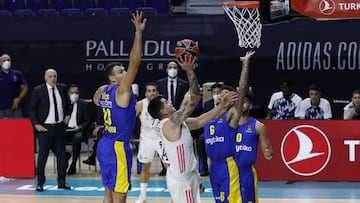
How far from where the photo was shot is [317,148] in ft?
45.2

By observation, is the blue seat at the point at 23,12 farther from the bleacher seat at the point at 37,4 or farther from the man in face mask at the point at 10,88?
the man in face mask at the point at 10,88

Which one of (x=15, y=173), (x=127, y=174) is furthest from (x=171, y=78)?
(x=127, y=174)

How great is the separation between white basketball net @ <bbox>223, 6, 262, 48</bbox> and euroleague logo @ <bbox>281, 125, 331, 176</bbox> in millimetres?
2960

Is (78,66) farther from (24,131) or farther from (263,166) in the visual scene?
(263,166)

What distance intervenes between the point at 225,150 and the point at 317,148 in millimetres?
5630

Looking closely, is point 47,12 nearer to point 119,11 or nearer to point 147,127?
point 119,11

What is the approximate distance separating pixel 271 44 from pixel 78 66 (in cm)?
402

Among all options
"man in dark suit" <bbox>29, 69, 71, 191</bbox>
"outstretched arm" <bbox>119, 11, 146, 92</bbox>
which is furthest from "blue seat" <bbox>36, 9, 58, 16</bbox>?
"outstretched arm" <bbox>119, 11, 146, 92</bbox>

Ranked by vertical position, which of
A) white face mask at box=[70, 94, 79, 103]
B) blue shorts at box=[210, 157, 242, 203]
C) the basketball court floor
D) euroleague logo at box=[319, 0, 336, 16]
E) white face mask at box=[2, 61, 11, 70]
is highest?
euroleague logo at box=[319, 0, 336, 16]

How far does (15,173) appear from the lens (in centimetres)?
1471

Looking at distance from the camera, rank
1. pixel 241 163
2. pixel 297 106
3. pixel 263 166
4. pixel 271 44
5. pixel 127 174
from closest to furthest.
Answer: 1. pixel 241 163
2. pixel 127 174
3. pixel 263 166
4. pixel 297 106
5. pixel 271 44

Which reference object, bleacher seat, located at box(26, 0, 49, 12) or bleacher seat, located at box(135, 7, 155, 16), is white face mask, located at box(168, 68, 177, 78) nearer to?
bleacher seat, located at box(135, 7, 155, 16)

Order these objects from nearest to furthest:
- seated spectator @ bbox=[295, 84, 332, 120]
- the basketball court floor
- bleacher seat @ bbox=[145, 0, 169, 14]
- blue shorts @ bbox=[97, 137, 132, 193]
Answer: blue shorts @ bbox=[97, 137, 132, 193]
the basketball court floor
seated spectator @ bbox=[295, 84, 332, 120]
bleacher seat @ bbox=[145, 0, 169, 14]

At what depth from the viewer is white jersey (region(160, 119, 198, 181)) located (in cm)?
806
